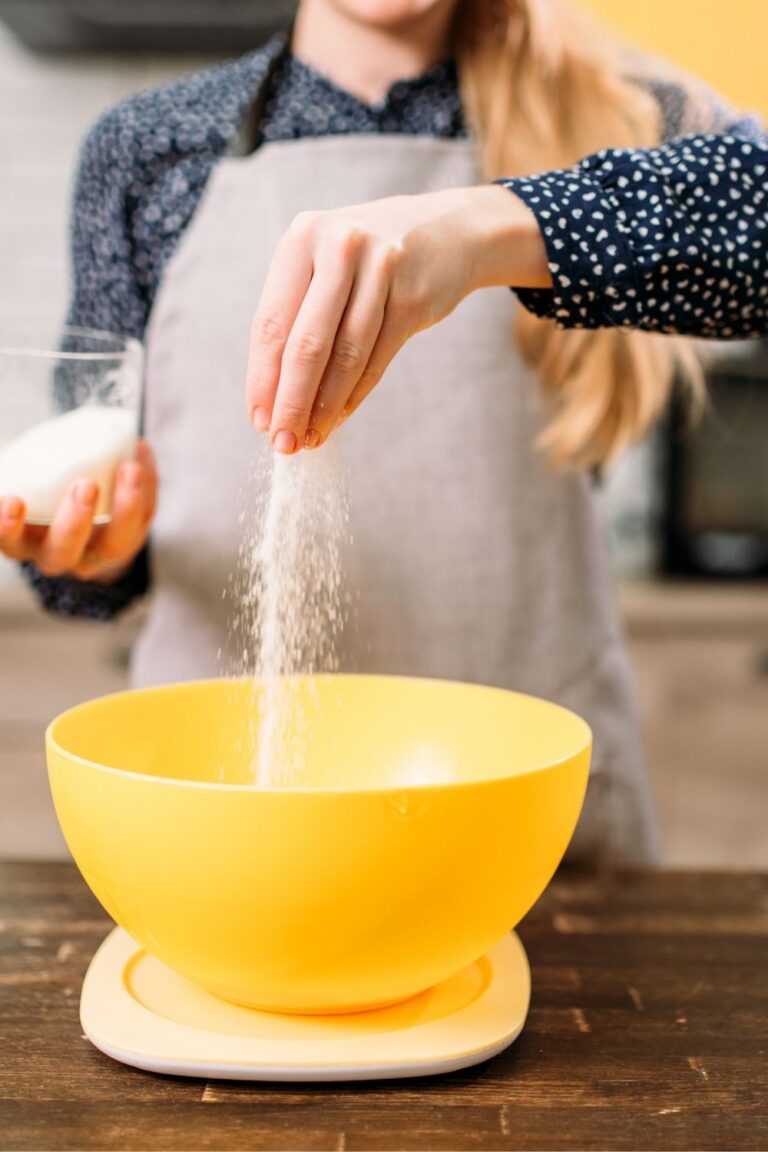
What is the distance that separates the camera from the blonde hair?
1012mm

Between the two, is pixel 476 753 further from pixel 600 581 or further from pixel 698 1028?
pixel 600 581

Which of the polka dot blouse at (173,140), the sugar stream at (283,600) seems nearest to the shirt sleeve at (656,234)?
the sugar stream at (283,600)

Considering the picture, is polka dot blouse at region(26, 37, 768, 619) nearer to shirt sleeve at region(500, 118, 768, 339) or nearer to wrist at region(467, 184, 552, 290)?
shirt sleeve at region(500, 118, 768, 339)

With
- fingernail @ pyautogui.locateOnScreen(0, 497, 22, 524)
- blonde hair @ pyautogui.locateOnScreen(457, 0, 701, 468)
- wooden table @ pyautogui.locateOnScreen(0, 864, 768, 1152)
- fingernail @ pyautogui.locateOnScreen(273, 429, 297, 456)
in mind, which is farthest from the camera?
blonde hair @ pyautogui.locateOnScreen(457, 0, 701, 468)

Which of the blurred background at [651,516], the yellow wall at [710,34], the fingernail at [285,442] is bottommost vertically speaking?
the blurred background at [651,516]

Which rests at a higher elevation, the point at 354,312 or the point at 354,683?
the point at 354,312

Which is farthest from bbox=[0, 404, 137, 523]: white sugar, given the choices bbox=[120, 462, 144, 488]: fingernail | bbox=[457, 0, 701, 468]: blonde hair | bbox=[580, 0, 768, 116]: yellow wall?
bbox=[580, 0, 768, 116]: yellow wall

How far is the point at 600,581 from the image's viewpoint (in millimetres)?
1102

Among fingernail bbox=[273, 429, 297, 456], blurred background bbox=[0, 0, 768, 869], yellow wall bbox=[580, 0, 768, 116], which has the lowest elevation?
blurred background bbox=[0, 0, 768, 869]

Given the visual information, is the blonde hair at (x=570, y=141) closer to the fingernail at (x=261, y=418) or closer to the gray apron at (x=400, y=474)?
the gray apron at (x=400, y=474)

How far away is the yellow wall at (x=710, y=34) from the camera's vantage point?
1910 mm

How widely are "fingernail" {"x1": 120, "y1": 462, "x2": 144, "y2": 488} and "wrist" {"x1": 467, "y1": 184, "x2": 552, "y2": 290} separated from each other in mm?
295

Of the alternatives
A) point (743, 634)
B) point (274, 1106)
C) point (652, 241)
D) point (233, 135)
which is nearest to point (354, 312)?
point (652, 241)

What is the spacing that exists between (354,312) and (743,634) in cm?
152
